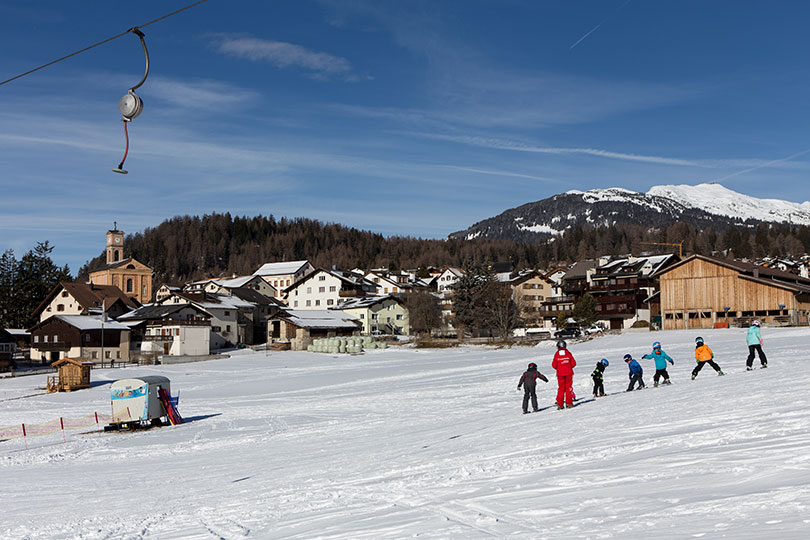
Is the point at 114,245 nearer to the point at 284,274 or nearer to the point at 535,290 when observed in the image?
the point at 284,274

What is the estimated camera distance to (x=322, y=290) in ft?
348

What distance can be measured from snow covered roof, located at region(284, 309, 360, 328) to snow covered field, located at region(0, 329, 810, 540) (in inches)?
2029

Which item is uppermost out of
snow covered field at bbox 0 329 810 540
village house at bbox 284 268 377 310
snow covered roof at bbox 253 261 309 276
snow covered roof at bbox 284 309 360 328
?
snow covered roof at bbox 253 261 309 276

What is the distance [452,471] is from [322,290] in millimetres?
96188

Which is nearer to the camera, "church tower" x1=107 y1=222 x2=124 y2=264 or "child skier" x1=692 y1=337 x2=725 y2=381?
"child skier" x1=692 y1=337 x2=725 y2=381

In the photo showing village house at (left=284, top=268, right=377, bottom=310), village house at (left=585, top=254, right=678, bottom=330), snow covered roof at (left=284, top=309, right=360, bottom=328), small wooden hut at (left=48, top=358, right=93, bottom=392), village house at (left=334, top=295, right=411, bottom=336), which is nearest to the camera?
small wooden hut at (left=48, top=358, right=93, bottom=392)

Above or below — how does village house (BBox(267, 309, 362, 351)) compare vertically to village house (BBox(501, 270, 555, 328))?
below

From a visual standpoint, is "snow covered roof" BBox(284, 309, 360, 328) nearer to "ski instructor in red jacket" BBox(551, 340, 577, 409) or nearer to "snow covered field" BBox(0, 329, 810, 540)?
"snow covered field" BBox(0, 329, 810, 540)

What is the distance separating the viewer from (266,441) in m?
18.5

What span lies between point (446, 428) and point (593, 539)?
36.3 ft

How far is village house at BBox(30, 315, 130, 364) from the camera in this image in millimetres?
67562

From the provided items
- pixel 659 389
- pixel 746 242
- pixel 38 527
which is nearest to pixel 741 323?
pixel 659 389

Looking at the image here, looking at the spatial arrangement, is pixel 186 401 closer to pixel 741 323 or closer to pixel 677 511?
pixel 677 511

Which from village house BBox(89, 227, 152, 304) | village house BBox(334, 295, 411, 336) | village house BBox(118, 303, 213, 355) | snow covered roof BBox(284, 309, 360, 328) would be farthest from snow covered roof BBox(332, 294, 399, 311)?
village house BBox(89, 227, 152, 304)
